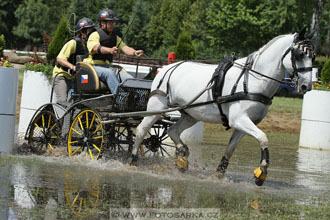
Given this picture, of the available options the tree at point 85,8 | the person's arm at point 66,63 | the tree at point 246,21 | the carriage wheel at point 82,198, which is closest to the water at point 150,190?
the carriage wheel at point 82,198

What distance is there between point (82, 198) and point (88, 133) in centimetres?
350

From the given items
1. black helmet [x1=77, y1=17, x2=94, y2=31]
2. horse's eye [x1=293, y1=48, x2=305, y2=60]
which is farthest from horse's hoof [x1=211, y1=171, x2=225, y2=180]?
black helmet [x1=77, y1=17, x2=94, y2=31]

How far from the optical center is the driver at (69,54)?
1220 cm

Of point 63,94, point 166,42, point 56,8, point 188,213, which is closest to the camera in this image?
point 188,213

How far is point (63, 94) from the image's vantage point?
1241 cm

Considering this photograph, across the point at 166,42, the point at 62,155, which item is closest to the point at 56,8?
the point at 166,42

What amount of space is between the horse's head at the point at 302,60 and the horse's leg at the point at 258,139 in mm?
807

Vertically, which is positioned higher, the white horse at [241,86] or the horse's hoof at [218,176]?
the white horse at [241,86]

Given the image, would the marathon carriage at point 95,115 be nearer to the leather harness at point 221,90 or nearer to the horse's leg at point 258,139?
the leather harness at point 221,90

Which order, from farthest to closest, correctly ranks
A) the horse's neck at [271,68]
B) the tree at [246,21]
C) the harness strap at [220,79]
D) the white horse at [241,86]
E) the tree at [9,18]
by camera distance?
the tree at [9,18] < the tree at [246,21] < the harness strap at [220,79] < the horse's neck at [271,68] < the white horse at [241,86]

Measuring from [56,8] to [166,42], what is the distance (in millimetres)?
14651

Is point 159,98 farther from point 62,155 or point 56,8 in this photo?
point 56,8

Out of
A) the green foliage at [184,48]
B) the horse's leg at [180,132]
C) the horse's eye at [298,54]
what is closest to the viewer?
the horse's eye at [298,54]

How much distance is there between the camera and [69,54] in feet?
40.5
